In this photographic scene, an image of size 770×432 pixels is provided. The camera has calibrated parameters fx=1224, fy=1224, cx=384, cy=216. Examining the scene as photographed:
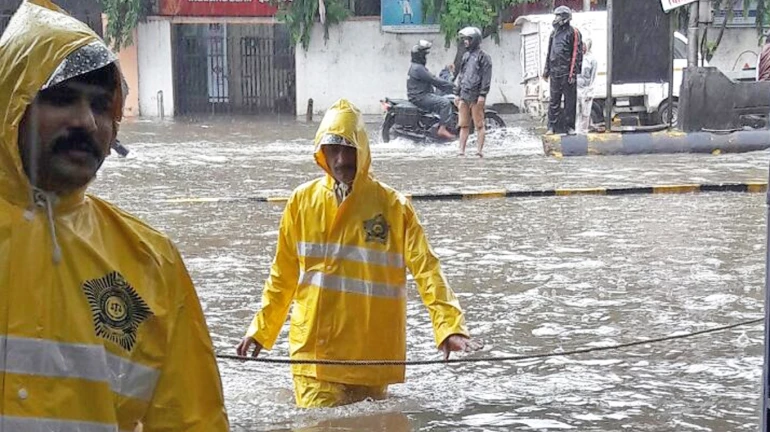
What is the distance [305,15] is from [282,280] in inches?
981

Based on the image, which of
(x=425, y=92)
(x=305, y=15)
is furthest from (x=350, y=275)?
(x=305, y=15)

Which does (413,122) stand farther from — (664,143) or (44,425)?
(44,425)

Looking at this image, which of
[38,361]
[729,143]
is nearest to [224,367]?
[38,361]

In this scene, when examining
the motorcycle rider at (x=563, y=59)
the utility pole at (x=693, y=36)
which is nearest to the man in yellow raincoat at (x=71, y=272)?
→ the utility pole at (x=693, y=36)

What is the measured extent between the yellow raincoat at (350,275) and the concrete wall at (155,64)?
26.3 meters

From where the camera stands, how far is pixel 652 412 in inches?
208

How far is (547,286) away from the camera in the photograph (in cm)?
784

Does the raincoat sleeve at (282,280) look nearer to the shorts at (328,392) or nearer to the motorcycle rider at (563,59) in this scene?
the shorts at (328,392)

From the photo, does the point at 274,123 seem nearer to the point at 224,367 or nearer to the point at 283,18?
the point at 283,18

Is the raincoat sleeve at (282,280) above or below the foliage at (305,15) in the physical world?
below

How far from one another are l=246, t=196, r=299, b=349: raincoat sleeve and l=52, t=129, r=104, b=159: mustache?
2473mm

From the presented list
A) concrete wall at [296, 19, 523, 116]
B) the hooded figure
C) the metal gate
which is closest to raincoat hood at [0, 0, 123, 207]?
the hooded figure

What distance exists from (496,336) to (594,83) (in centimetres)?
1406

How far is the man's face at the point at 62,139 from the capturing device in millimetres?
2195
